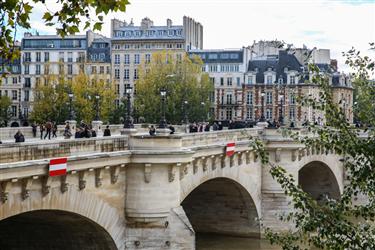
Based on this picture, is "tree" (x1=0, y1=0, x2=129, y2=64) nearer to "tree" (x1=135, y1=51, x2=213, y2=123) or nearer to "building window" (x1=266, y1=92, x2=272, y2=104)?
"tree" (x1=135, y1=51, x2=213, y2=123)

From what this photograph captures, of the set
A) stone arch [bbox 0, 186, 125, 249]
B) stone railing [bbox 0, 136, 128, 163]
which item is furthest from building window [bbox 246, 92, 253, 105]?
stone railing [bbox 0, 136, 128, 163]

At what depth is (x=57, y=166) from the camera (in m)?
23.7

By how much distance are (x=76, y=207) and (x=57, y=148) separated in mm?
2340

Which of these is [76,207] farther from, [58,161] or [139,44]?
[139,44]

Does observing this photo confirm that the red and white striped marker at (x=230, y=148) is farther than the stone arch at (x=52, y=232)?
Yes

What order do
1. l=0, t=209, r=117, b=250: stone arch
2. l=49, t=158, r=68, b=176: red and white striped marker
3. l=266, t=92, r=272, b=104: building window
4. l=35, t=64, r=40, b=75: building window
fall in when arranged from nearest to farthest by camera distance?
l=49, t=158, r=68, b=176: red and white striped marker → l=0, t=209, r=117, b=250: stone arch → l=266, t=92, r=272, b=104: building window → l=35, t=64, r=40, b=75: building window

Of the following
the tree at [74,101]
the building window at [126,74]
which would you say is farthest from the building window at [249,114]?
the tree at [74,101]

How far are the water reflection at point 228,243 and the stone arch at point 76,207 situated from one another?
16182 mm

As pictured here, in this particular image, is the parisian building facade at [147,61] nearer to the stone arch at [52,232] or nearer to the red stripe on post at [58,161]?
the stone arch at [52,232]

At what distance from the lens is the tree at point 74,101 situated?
280ft

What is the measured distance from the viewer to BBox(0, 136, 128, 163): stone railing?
22344 mm

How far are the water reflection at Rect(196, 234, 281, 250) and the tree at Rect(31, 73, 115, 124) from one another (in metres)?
37.4

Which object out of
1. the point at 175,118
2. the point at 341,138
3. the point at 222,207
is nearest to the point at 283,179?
the point at 341,138

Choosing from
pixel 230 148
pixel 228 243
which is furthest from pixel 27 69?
pixel 230 148
